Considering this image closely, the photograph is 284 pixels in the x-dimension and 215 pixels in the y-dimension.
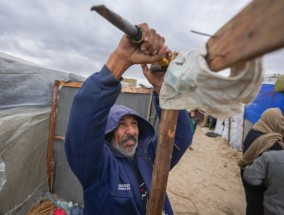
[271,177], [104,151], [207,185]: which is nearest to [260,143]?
[271,177]

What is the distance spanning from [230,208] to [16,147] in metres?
5.16

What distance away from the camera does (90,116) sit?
1.28 m

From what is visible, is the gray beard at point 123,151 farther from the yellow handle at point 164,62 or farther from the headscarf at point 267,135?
the headscarf at point 267,135

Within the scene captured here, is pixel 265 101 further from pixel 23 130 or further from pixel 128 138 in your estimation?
pixel 23 130

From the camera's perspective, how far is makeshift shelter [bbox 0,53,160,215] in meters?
3.19

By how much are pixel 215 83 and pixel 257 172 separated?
2716 millimetres

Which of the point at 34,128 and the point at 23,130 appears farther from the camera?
the point at 34,128

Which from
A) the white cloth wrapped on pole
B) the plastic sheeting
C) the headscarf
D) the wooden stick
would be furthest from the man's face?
the headscarf

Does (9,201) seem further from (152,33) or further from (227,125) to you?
(227,125)

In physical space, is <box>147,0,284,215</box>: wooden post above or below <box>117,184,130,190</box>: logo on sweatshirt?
above

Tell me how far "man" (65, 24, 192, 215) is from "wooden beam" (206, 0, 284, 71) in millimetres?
418

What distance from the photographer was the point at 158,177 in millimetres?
1227

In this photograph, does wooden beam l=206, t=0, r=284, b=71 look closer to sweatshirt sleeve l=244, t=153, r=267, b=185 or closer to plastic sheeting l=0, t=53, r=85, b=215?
sweatshirt sleeve l=244, t=153, r=267, b=185

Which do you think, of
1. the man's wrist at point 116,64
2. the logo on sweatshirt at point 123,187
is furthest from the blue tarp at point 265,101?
the man's wrist at point 116,64
